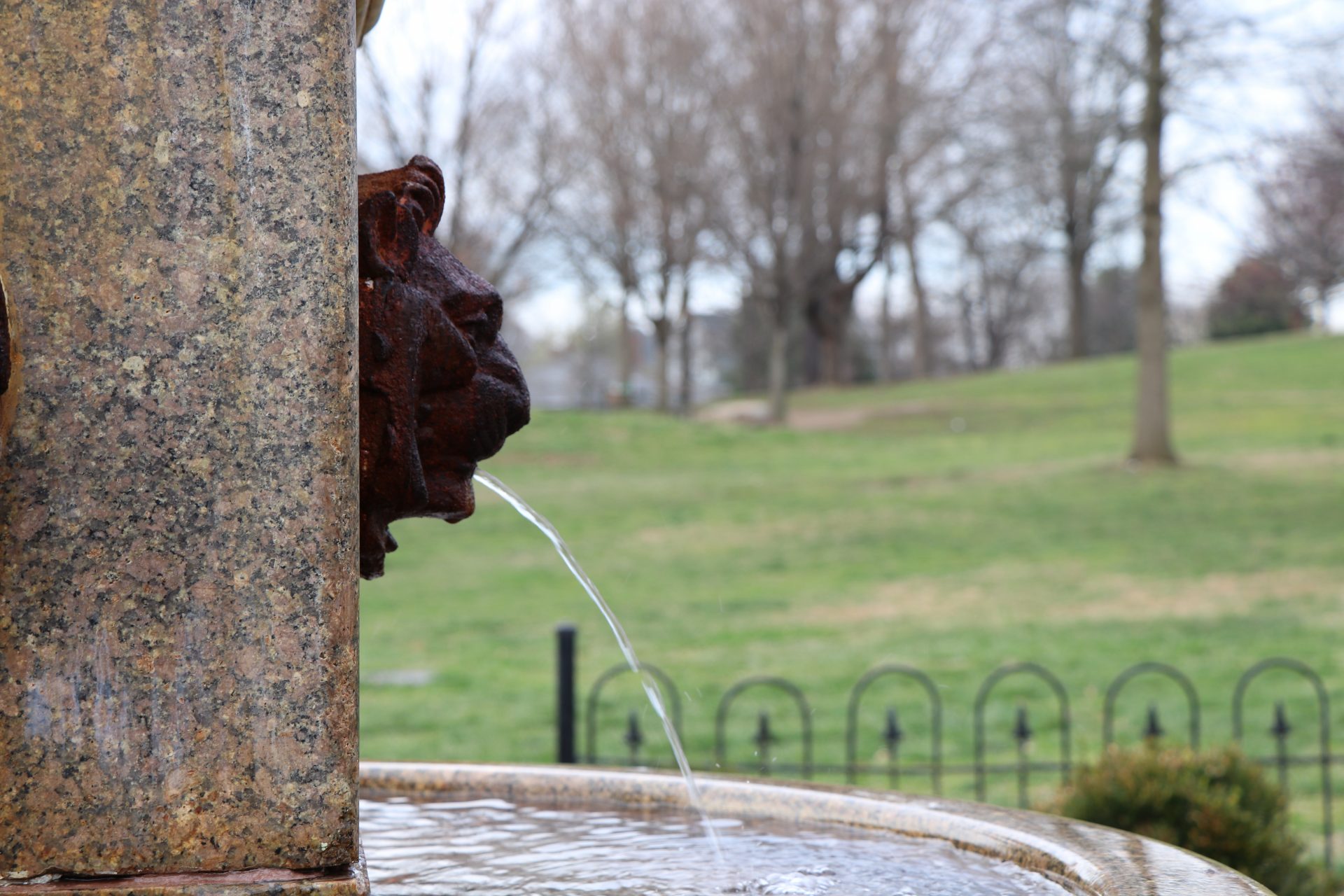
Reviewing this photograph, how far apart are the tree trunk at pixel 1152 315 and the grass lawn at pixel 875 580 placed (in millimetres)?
505

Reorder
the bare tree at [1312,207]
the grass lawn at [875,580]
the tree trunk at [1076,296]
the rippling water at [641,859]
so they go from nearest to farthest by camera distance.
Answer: the rippling water at [641,859] → the grass lawn at [875,580] → the bare tree at [1312,207] → the tree trunk at [1076,296]

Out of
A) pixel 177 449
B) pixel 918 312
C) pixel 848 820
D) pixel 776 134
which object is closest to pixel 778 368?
pixel 776 134

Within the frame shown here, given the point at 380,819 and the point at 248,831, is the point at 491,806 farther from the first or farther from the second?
the point at 248,831

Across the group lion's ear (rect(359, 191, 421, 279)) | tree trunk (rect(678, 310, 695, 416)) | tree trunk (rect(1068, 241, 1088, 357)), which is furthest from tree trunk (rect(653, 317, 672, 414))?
lion's ear (rect(359, 191, 421, 279))

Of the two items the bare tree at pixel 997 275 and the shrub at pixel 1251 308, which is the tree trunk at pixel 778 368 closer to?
the bare tree at pixel 997 275

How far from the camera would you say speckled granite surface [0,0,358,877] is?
1561 mm

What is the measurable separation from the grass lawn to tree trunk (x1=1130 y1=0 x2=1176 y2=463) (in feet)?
1.66

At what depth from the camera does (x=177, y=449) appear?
5.21ft

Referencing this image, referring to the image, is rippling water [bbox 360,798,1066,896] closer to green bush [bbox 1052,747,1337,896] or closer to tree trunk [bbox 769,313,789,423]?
green bush [bbox 1052,747,1337,896]

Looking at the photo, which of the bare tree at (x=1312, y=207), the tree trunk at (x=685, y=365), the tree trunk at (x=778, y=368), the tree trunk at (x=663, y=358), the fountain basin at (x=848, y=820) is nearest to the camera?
the fountain basin at (x=848, y=820)

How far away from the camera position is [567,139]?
2777 centimetres

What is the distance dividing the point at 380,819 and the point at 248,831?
43.4 inches

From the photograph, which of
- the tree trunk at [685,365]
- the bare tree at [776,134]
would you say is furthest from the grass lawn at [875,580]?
the tree trunk at [685,365]

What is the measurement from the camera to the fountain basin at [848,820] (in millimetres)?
2006
